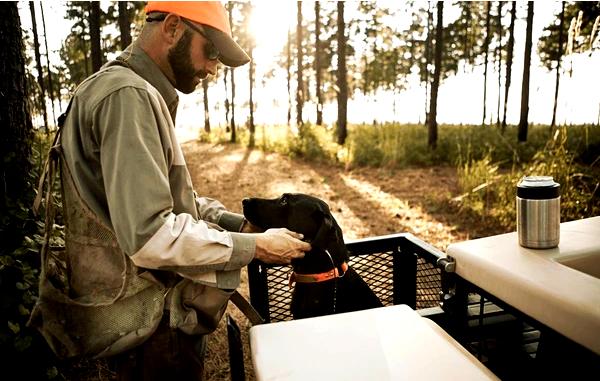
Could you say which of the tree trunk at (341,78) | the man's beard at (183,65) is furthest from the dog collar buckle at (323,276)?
the tree trunk at (341,78)

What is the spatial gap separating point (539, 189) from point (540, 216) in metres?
0.11

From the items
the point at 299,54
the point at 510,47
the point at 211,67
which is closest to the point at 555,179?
the point at 211,67

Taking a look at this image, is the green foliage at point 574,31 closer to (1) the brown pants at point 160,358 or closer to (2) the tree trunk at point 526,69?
(2) the tree trunk at point 526,69

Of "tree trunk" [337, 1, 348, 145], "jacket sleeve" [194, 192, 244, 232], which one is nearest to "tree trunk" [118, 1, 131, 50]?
"tree trunk" [337, 1, 348, 145]

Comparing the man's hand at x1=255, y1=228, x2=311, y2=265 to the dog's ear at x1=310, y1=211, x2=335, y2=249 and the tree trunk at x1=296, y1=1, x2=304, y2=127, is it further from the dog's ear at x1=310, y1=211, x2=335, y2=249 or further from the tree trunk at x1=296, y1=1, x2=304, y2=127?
the tree trunk at x1=296, y1=1, x2=304, y2=127

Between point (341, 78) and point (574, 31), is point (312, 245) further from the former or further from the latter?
point (341, 78)

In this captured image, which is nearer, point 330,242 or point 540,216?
point 540,216

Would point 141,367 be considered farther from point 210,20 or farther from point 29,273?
point 210,20

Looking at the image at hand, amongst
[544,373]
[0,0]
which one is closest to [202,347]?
[544,373]

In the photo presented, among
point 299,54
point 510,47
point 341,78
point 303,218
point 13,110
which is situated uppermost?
point 510,47

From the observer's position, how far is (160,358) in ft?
5.29

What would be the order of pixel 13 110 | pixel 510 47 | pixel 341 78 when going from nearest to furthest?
pixel 13 110, pixel 341 78, pixel 510 47

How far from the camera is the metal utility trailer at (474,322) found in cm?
123

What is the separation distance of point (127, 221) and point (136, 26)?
1953cm
